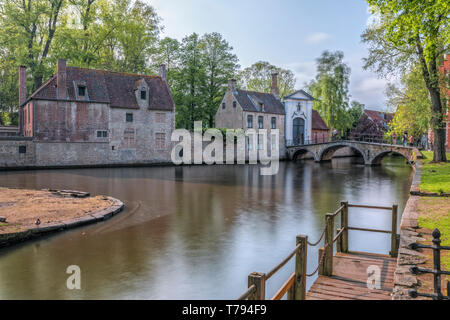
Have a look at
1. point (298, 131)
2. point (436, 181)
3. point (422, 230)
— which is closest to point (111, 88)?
point (298, 131)

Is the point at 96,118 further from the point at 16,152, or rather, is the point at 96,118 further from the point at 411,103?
the point at 411,103

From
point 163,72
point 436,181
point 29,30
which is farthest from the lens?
point 163,72

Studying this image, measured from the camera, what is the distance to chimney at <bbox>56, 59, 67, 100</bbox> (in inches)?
1243

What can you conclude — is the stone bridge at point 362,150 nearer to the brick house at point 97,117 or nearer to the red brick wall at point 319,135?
the red brick wall at point 319,135

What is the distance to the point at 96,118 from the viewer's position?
33594 mm

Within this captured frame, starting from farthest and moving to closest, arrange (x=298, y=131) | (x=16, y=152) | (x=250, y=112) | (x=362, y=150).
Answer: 1. (x=298, y=131)
2. (x=250, y=112)
3. (x=362, y=150)
4. (x=16, y=152)

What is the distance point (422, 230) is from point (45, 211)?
36.6 feet

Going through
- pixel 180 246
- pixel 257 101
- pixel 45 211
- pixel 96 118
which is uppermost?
pixel 257 101

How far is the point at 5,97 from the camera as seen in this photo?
40188mm

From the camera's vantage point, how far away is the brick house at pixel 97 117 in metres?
31.2

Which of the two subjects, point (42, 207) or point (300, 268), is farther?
point (42, 207)

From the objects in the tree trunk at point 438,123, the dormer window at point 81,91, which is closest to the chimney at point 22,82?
the dormer window at point 81,91

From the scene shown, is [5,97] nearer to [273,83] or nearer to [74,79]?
[74,79]

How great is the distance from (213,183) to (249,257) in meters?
14.8
